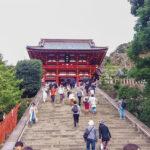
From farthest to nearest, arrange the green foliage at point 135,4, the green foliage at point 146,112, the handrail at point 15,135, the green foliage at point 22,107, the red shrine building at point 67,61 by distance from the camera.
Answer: the red shrine building at point 67,61 < the green foliage at point 22,107 < the green foliage at point 135,4 < the green foliage at point 146,112 < the handrail at point 15,135

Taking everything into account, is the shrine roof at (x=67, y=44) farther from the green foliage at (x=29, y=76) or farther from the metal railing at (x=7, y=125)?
the metal railing at (x=7, y=125)

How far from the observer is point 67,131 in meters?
21.7

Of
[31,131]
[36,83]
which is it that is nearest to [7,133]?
[31,131]

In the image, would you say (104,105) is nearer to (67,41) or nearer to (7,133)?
(7,133)

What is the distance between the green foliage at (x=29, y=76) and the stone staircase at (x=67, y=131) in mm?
8985

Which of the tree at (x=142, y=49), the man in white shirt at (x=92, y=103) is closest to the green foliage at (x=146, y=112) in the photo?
the tree at (x=142, y=49)

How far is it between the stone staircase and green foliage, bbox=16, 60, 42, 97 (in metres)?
8.99

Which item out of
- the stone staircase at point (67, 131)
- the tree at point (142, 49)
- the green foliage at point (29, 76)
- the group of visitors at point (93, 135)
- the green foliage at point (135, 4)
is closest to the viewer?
the group of visitors at point (93, 135)

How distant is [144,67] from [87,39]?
43.4 meters

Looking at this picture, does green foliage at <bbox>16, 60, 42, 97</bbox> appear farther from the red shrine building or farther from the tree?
the red shrine building

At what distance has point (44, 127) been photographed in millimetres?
22734

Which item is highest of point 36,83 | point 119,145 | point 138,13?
point 138,13

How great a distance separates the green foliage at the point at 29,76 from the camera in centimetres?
3800

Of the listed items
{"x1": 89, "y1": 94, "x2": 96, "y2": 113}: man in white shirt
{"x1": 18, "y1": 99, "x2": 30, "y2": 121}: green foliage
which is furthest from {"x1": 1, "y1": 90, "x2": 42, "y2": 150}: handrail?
{"x1": 18, "y1": 99, "x2": 30, "y2": 121}: green foliage
